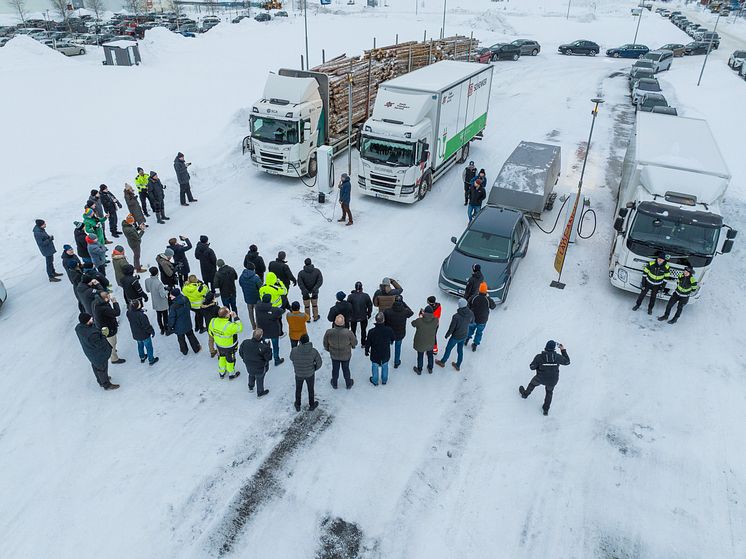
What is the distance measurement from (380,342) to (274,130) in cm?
1154

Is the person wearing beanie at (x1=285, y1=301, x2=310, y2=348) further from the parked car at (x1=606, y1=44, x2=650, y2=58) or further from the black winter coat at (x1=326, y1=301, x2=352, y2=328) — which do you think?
the parked car at (x1=606, y1=44, x2=650, y2=58)

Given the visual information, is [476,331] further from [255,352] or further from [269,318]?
[255,352]

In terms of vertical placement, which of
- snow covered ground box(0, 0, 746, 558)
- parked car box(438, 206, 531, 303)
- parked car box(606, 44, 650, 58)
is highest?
parked car box(606, 44, 650, 58)

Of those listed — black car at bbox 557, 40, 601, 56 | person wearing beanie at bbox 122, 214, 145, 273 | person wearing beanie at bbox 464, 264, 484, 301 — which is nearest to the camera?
person wearing beanie at bbox 464, 264, 484, 301

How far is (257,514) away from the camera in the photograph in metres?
7.31

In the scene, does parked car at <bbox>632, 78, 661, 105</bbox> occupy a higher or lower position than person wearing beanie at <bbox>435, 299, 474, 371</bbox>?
higher

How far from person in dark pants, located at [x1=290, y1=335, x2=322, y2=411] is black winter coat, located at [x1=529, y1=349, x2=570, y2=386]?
382 centimetres

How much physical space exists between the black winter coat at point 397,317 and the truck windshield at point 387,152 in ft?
26.3

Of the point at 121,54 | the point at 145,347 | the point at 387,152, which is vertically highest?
the point at 121,54

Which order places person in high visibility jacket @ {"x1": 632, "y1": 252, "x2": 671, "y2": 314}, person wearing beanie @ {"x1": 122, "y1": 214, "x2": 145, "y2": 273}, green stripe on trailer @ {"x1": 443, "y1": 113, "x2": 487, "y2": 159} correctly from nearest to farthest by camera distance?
person in high visibility jacket @ {"x1": 632, "y1": 252, "x2": 671, "y2": 314}
person wearing beanie @ {"x1": 122, "y1": 214, "x2": 145, "y2": 273}
green stripe on trailer @ {"x1": 443, "y1": 113, "x2": 487, "y2": 159}

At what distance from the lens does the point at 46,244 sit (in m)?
12.0

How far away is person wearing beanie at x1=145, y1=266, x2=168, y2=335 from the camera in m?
10.0

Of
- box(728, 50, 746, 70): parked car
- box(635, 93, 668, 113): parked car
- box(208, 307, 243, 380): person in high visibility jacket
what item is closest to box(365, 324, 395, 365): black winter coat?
box(208, 307, 243, 380): person in high visibility jacket

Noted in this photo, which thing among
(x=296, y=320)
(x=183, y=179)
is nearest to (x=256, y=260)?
(x=296, y=320)
